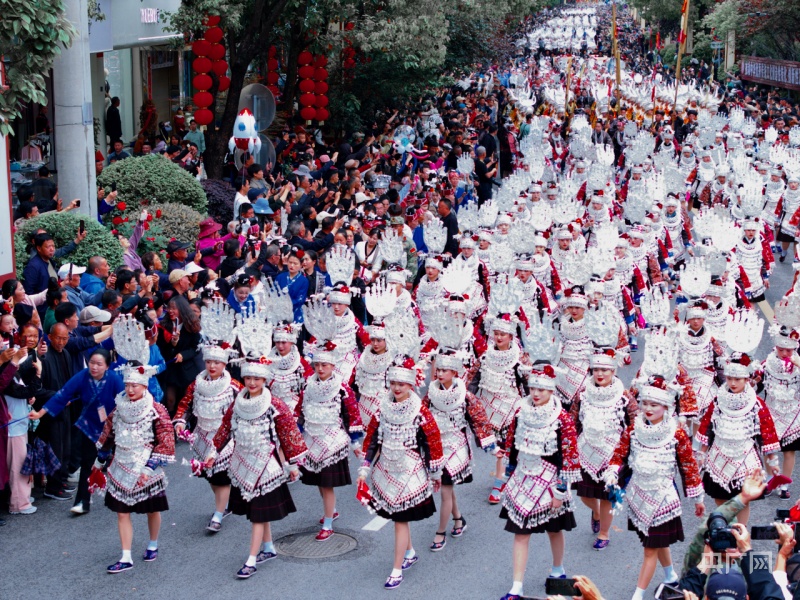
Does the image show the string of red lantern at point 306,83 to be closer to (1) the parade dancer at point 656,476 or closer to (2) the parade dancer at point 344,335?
(2) the parade dancer at point 344,335

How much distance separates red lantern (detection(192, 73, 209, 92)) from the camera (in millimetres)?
20391

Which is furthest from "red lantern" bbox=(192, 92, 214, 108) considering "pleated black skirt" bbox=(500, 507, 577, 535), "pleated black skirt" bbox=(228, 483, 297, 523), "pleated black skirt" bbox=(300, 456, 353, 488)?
"pleated black skirt" bbox=(500, 507, 577, 535)

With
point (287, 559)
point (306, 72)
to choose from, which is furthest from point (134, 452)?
point (306, 72)

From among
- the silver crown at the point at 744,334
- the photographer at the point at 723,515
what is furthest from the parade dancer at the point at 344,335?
the photographer at the point at 723,515

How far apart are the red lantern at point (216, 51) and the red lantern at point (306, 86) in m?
3.79

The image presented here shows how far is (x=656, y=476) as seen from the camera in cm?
846

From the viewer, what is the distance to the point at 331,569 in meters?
9.17

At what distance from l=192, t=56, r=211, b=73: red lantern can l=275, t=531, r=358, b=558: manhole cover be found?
1211 cm

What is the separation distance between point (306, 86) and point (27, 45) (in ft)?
39.7

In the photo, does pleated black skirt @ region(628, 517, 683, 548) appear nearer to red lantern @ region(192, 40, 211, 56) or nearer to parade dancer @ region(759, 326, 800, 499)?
parade dancer @ region(759, 326, 800, 499)

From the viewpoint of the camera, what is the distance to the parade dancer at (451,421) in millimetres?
9375

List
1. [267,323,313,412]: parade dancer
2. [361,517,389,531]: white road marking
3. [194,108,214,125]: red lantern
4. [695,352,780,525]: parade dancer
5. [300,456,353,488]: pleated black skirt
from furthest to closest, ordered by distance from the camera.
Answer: [194,108,214,125]: red lantern
[267,323,313,412]: parade dancer
[361,517,389,531]: white road marking
[300,456,353,488]: pleated black skirt
[695,352,780,525]: parade dancer

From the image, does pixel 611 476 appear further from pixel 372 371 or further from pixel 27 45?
pixel 27 45

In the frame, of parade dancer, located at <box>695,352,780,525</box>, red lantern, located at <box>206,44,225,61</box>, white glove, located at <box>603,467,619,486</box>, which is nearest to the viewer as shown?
white glove, located at <box>603,467,619,486</box>
